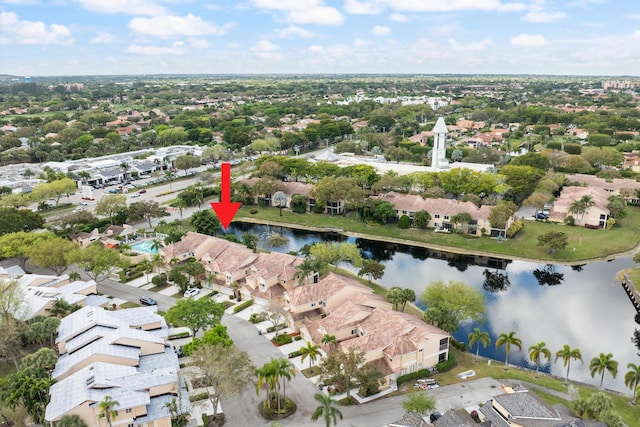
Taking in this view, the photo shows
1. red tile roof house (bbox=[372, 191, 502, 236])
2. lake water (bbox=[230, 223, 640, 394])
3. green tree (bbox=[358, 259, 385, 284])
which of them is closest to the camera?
lake water (bbox=[230, 223, 640, 394])

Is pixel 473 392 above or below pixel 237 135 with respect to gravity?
below

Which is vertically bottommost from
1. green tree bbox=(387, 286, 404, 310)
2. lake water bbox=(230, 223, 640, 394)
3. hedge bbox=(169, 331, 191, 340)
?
lake water bbox=(230, 223, 640, 394)

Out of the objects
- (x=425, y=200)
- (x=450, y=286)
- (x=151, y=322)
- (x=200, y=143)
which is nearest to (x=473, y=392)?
(x=450, y=286)

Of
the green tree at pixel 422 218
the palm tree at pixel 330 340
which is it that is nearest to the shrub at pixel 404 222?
the green tree at pixel 422 218

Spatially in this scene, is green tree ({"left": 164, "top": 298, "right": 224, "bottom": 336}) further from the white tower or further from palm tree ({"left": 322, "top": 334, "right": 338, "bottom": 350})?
the white tower

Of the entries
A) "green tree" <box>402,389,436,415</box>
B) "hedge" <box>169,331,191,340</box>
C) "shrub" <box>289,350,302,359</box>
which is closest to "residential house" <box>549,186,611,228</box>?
"shrub" <box>289,350,302,359</box>

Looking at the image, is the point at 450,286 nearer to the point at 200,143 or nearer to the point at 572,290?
the point at 572,290

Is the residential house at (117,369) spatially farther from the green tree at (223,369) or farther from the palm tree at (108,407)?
the green tree at (223,369)

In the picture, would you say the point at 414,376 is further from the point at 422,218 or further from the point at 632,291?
the point at 422,218
